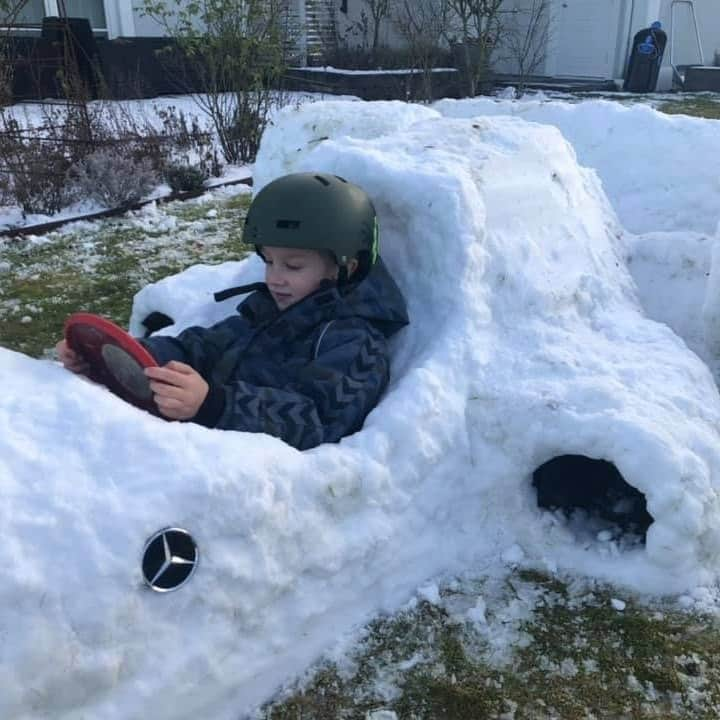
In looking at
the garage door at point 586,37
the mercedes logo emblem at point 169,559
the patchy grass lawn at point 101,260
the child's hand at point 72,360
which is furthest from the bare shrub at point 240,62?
the garage door at point 586,37

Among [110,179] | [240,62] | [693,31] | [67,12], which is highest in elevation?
[67,12]

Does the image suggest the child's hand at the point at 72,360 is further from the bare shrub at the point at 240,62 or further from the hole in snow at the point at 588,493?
the bare shrub at the point at 240,62

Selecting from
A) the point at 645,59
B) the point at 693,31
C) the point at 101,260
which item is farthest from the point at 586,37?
the point at 101,260

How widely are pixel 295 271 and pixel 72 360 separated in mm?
866

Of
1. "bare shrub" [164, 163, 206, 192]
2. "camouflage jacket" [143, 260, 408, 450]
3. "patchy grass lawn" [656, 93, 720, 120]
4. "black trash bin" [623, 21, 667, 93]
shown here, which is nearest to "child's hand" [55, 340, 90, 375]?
"camouflage jacket" [143, 260, 408, 450]

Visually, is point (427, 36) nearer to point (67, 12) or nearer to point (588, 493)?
point (67, 12)

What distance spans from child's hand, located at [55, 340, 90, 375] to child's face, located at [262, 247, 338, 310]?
0.78m

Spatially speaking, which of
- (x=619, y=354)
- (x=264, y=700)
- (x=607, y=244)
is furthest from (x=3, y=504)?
(x=607, y=244)

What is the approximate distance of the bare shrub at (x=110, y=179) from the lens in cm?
840

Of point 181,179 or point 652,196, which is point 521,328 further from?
point 181,179

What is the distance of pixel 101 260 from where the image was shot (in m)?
6.93

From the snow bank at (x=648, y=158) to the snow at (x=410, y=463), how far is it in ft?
3.77

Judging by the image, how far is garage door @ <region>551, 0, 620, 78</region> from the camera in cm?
1945

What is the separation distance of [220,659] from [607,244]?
266 centimetres
